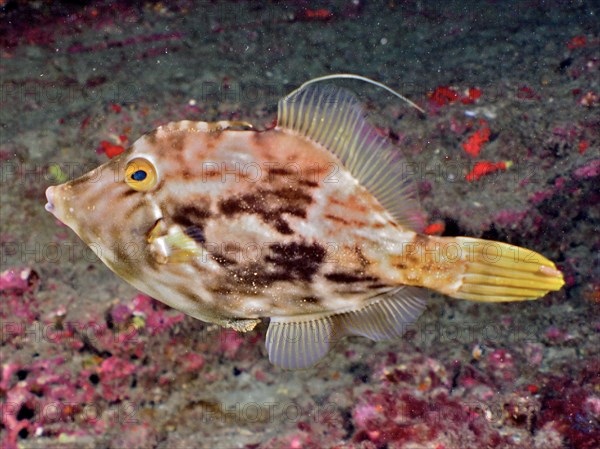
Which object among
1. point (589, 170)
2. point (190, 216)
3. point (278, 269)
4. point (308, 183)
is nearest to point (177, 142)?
point (190, 216)

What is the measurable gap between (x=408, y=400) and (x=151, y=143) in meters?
1.74

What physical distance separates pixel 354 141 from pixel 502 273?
0.81m

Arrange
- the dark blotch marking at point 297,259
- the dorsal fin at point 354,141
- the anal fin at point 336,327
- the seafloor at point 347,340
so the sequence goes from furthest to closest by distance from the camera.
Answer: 1. the seafloor at point 347,340
2. the anal fin at point 336,327
3. the dark blotch marking at point 297,259
4. the dorsal fin at point 354,141

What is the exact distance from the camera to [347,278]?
6.95ft

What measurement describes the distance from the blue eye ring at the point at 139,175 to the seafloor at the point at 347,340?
41.7 inches

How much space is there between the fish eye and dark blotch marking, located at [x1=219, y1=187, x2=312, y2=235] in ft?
0.95

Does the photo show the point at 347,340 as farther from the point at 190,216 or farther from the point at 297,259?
the point at 190,216

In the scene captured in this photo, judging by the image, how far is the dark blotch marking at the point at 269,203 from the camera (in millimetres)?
2021

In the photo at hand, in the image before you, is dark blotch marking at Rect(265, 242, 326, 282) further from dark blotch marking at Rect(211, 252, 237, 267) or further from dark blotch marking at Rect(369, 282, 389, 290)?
dark blotch marking at Rect(369, 282, 389, 290)

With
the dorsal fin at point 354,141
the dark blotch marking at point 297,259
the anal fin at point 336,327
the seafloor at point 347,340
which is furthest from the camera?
the seafloor at point 347,340

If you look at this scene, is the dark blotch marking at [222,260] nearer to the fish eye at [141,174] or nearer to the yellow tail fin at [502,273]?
the fish eye at [141,174]

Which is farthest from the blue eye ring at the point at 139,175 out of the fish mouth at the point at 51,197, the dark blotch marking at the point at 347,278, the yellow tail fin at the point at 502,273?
the yellow tail fin at the point at 502,273

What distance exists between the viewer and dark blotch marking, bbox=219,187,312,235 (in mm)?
2021

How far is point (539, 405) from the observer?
98.7 inches
